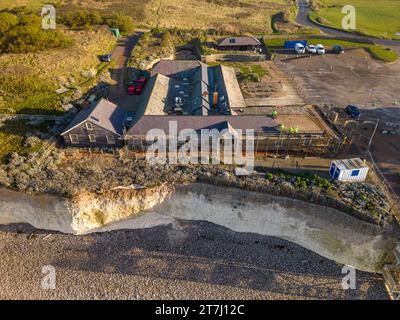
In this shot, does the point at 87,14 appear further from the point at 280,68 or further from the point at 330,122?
the point at 330,122

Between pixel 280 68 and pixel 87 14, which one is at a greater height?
pixel 87 14

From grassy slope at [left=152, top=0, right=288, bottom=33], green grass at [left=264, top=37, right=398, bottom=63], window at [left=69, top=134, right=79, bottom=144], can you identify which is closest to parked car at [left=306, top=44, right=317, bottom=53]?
green grass at [left=264, top=37, right=398, bottom=63]

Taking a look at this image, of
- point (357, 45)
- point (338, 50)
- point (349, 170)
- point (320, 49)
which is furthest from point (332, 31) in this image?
point (349, 170)

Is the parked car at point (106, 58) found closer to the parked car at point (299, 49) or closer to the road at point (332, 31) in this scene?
the parked car at point (299, 49)

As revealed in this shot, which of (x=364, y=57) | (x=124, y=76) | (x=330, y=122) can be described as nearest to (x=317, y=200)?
(x=330, y=122)

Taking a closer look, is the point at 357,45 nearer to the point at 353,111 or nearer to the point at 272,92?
the point at 353,111

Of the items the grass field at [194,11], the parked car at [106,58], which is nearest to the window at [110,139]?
the parked car at [106,58]
